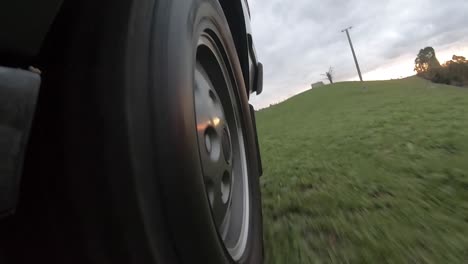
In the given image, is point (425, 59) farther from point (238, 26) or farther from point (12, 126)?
point (12, 126)

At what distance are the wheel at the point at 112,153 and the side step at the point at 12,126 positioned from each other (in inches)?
6.6

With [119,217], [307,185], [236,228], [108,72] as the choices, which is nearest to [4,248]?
[119,217]

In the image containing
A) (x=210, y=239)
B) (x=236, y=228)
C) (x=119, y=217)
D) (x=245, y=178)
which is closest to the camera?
(x=119, y=217)

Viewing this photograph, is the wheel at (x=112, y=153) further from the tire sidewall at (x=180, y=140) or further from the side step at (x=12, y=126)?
the side step at (x=12, y=126)

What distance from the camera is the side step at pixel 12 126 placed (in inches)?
23.4

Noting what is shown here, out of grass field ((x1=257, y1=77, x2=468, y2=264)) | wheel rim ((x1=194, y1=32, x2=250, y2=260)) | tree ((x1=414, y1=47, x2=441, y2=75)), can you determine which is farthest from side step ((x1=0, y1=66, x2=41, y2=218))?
tree ((x1=414, y1=47, x2=441, y2=75))

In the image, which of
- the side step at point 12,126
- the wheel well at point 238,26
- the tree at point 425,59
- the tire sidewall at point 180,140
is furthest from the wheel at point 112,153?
the tree at point 425,59

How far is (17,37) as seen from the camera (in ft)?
2.08

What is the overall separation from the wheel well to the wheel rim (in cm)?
43

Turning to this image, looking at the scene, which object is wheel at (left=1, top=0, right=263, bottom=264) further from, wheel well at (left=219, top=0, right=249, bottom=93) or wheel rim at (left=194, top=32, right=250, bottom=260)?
wheel well at (left=219, top=0, right=249, bottom=93)

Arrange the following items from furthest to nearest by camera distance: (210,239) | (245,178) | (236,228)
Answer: (245,178), (236,228), (210,239)

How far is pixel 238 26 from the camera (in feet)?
6.54

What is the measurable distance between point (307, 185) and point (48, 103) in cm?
233

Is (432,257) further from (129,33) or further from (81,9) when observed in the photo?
(81,9)
